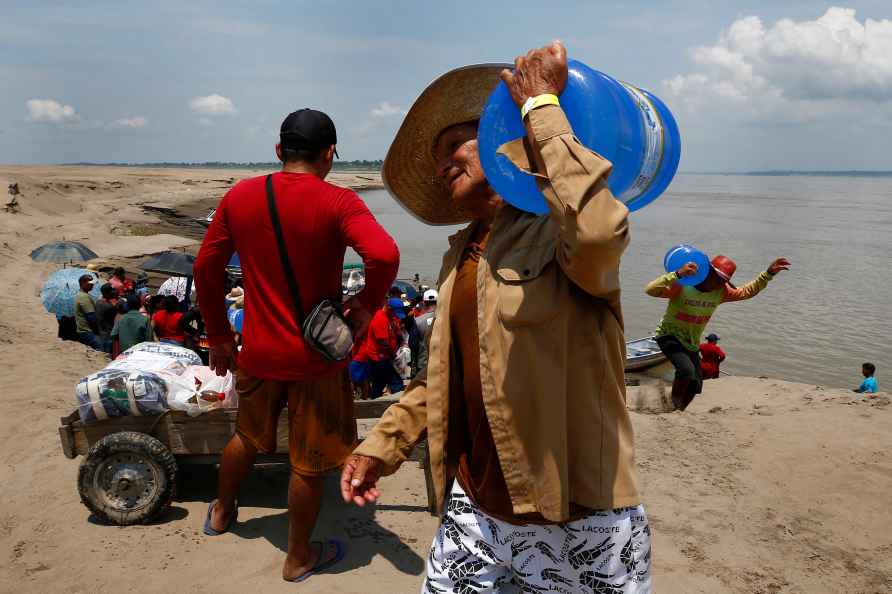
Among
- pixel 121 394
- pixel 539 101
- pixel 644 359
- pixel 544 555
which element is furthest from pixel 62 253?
pixel 539 101

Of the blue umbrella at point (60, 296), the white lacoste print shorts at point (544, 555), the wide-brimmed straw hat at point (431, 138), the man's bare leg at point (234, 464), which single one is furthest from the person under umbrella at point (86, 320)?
the white lacoste print shorts at point (544, 555)

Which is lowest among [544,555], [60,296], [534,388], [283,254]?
[60,296]

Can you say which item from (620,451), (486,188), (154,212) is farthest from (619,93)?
(154,212)

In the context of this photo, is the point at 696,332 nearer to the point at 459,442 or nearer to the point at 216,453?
the point at 216,453

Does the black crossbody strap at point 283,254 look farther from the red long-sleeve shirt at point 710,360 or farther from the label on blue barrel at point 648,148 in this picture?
the red long-sleeve shirt at point 710,360

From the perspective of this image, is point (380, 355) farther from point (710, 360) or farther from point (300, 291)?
point (710, 360)

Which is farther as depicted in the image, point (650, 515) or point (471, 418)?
point (650, 515)

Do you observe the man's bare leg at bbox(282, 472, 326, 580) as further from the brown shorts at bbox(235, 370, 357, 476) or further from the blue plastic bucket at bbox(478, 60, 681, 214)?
the blue plastic bucket at bbox(478, 60, 681, 214)

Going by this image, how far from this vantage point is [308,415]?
3271 mm

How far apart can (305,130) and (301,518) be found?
1915 millimetres

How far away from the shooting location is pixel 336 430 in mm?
3342

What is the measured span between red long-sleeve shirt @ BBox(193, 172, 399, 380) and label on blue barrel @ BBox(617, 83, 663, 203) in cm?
145

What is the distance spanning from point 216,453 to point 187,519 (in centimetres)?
46

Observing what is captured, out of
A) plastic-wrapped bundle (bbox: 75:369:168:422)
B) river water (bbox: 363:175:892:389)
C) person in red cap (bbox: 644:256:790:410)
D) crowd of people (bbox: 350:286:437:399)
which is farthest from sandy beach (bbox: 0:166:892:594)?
river water (bbox: 363:175:892:389)
